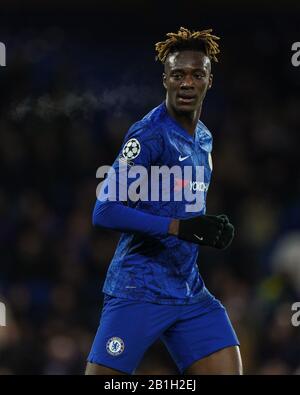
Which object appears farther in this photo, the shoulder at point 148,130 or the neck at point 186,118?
the neck at point 186,118

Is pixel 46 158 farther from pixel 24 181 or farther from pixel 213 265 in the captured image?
pixel 213 265

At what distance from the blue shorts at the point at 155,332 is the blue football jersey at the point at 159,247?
5 cm

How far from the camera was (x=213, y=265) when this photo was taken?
834cm

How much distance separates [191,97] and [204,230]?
69 centimetres

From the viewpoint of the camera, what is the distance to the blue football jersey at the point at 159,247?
14.5 ft

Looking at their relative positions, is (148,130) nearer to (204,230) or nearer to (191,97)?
(191,97)

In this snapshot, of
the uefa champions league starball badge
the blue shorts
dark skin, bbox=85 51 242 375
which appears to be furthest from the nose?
the blue shorts

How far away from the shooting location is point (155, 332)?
4426 mm

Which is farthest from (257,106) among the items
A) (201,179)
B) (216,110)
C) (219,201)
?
(201,179)

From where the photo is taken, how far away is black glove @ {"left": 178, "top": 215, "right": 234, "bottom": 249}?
4.24 m

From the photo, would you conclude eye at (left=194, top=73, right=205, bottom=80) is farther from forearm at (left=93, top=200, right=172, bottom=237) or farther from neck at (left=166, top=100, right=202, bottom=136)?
forearm at (left=93, top=200, right=172, bottom=237)

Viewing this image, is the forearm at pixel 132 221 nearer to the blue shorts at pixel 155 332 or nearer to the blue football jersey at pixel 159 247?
the blue football jersey at pixel 159 247

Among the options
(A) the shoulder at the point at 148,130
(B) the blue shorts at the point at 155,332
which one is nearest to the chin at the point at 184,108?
(A) the shoulder at the point at 148,130
